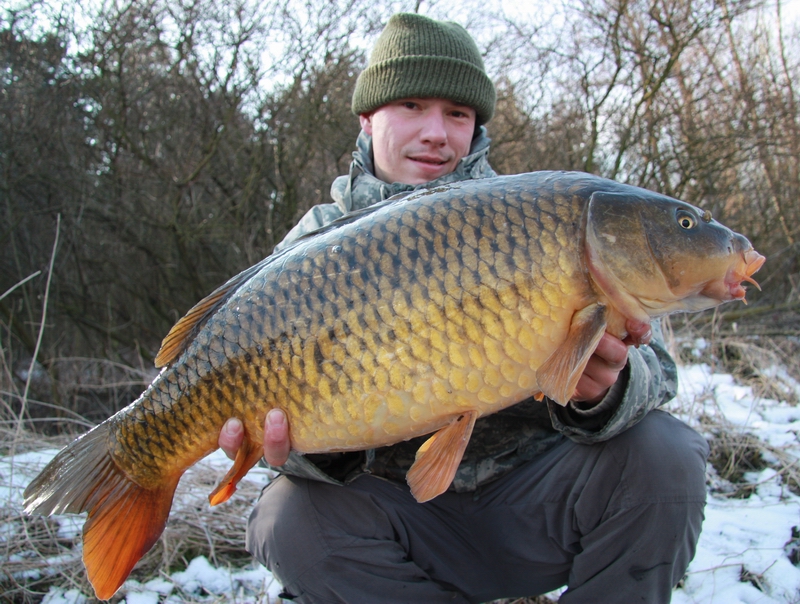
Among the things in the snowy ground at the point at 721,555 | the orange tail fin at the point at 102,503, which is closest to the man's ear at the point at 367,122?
the orange tail fin at the point at 102,503

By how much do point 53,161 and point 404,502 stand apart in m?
4.41

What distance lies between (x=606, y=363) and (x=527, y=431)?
1.31 feet

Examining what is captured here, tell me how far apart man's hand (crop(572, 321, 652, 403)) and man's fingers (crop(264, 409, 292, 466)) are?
1.84ft

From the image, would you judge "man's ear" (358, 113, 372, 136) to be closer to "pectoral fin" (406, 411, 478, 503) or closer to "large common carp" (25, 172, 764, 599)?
"large common carp" (25, 172, 764, 599)

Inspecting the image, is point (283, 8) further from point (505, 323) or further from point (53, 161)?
point (505, 323)

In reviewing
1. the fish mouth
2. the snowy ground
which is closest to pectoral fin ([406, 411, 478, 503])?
the fish mouth

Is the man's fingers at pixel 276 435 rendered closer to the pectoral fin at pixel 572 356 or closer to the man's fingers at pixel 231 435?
the man's fingers at pixel 231 435

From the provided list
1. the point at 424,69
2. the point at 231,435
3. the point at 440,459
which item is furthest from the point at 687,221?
the point at 424,69

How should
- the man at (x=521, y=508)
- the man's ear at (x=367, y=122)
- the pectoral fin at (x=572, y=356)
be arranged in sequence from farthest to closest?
the man's ear at (x=367, y=122) → the man at (x=521, y=508) → the pectoral fin at (x=572, y=356)

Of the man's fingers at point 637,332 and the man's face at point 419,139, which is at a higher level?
the man's face at point 419,139

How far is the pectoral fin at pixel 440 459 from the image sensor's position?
1016 millimetres

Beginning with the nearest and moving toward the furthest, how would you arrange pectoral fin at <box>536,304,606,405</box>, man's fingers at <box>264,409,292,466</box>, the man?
1. pectoral fin at <box>536,304,606,405</box>
2. man's fingers at <box>264,409,292,466</box>
3. the man

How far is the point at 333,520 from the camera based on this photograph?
4.31 feet

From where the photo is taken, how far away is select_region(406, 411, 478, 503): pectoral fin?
1016mm
